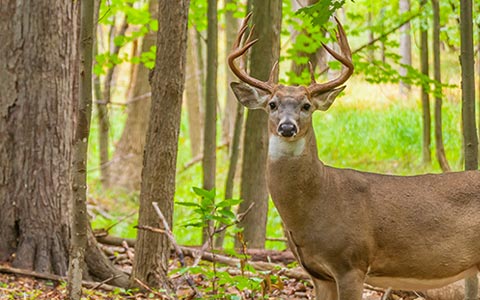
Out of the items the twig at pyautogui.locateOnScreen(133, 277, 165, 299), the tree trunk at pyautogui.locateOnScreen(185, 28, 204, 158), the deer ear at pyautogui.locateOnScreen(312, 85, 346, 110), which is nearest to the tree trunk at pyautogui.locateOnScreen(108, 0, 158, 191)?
the tree trunk at pyautogui.locateOnScreen(185, 28, 204, 158)

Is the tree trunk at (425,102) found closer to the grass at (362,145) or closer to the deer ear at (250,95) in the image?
the grass at (362,145)

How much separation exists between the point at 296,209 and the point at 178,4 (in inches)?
87.4

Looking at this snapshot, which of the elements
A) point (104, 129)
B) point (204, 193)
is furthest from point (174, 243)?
point (104, 129)

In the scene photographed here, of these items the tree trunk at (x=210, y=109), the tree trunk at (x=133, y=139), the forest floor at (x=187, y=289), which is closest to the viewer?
the forest floor at (x=187, y=289)

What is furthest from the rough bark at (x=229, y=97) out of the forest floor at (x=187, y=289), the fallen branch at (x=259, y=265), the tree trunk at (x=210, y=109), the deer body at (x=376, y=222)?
the deer body at (x=376, y=222)

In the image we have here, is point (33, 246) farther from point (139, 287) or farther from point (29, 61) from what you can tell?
point (29, 61)

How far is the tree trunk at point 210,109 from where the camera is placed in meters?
9.20

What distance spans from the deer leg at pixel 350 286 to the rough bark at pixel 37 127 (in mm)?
3050

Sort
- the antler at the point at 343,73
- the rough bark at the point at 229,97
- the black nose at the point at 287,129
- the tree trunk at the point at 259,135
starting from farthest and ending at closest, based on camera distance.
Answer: the rough bark at the point at 229,97 → the tree trunk at the point at 259,135 → the antler at the point at 343,73 → the black nose at the point at 287,129

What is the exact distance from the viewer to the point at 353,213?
17.5 feet

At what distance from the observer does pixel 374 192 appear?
216 inches

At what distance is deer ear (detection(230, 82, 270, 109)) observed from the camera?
18.2 feet

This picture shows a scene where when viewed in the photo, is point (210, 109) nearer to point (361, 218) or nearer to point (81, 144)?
point (81, 144)

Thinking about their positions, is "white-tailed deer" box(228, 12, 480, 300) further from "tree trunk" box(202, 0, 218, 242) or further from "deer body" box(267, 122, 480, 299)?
"tree trunk" box(202, 0, 218, 242)
